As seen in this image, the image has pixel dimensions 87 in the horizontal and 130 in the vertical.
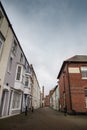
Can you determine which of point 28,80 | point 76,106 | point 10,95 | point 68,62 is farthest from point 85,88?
point 10,95

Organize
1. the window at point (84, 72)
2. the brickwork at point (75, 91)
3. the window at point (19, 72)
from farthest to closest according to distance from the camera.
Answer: the window at point (84, 72) → the brickwork at point (75, 91) → the window at point (19, 72)

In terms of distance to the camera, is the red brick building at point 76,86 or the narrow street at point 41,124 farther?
the red brick building at point 76,86

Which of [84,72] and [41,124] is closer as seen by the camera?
[41,124]

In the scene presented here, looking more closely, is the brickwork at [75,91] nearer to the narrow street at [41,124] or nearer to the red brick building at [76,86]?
the red brick building at [76,86]

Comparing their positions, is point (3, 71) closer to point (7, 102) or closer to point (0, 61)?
point (0, 61)

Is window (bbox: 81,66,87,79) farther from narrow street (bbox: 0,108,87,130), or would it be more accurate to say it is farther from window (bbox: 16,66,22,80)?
window (bbox: 16,66,22,80)

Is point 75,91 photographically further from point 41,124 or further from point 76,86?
point 41,124

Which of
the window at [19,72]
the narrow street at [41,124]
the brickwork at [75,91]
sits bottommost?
the narrow street at [41,124]

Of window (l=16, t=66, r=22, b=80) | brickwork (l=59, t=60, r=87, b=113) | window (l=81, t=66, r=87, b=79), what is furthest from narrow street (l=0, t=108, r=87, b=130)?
window (l=81, t=66, r=87, b=79)

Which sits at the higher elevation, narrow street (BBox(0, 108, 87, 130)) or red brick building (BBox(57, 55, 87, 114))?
red brick building (BBox(57, 55, 87, 114))

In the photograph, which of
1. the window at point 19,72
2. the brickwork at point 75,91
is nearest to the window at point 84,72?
the brickwork at point 75,91

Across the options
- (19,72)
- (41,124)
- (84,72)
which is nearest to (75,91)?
(84,72)

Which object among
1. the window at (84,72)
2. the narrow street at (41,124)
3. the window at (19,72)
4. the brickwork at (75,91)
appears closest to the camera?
the narrow street at (41,124)

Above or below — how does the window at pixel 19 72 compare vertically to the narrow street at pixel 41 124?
above
